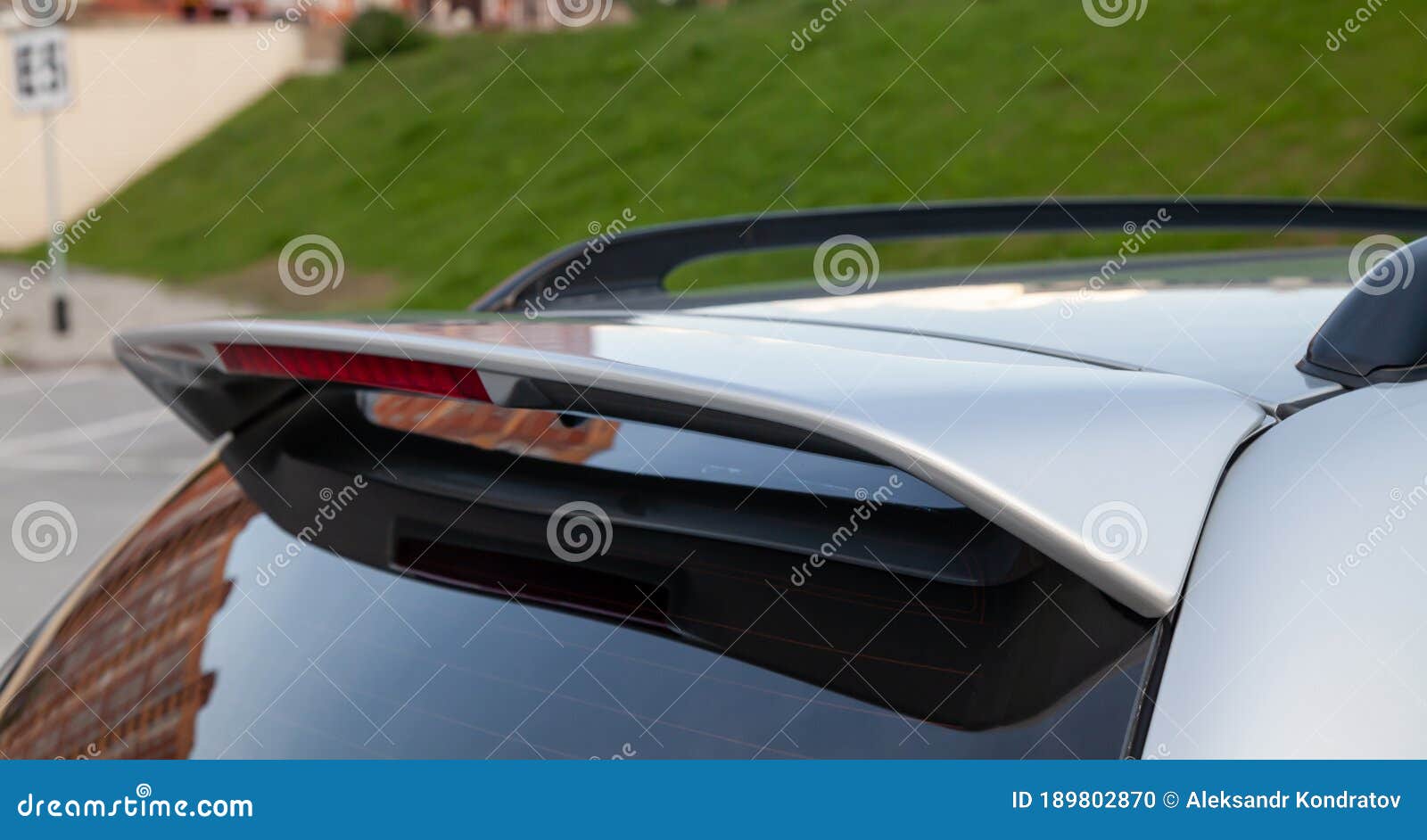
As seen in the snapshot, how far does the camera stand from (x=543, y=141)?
81.8ft

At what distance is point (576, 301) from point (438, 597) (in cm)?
78

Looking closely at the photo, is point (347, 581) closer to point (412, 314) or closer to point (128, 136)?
point (412, 314)

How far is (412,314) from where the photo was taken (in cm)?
148

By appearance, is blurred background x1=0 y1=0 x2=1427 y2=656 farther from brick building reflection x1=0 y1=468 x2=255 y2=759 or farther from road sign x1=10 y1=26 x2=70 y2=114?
brick building reflection x1=0 y1=468 x2=255 y2=759

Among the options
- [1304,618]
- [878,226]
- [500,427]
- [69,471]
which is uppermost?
[69,471]

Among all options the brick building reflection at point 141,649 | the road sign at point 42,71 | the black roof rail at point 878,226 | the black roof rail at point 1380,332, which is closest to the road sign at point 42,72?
the road sign at point 42,71

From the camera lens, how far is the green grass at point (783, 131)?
15711mm

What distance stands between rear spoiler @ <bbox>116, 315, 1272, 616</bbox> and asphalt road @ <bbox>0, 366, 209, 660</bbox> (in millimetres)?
4507

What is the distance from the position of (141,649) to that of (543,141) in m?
24.0

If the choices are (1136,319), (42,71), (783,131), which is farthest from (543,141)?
(1136,319)

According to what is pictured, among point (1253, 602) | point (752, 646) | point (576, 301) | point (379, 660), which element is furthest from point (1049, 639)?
point (576, 301)

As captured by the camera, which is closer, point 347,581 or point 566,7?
point 347,581

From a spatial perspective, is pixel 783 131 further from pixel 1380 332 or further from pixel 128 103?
pixel 1380 332

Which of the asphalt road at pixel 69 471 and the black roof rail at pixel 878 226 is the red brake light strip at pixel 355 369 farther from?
the asphalt road at pixel 69 471
